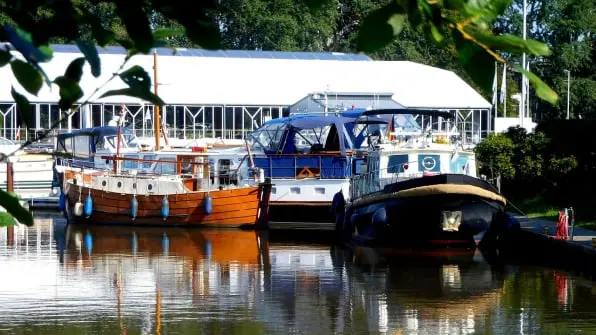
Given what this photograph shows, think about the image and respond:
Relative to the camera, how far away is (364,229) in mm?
29375

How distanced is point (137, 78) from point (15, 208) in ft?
1.85

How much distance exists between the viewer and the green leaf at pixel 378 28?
342 cm

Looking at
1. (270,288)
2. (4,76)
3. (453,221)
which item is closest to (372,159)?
(453,221)

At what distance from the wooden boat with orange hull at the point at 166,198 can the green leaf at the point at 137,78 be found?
1252 inches

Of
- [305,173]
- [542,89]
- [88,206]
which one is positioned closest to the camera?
[542,89]

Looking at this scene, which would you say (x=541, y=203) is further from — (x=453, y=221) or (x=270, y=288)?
(x=270, y=288)

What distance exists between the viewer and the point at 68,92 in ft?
13.1

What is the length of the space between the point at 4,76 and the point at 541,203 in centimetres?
2989

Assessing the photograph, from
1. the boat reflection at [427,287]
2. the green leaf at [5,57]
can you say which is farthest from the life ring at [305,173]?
the green leaf at [5,57]

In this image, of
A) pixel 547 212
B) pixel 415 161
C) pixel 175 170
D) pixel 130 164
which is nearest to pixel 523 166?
pixel 547 212

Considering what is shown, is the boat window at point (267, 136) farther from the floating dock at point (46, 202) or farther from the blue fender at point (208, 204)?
the floating dock at point (46, 202)

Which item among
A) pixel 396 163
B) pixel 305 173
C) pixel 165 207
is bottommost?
pixel 165 207

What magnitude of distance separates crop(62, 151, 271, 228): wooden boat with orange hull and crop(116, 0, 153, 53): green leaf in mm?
32082

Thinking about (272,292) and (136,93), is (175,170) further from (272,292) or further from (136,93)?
(136,93)
